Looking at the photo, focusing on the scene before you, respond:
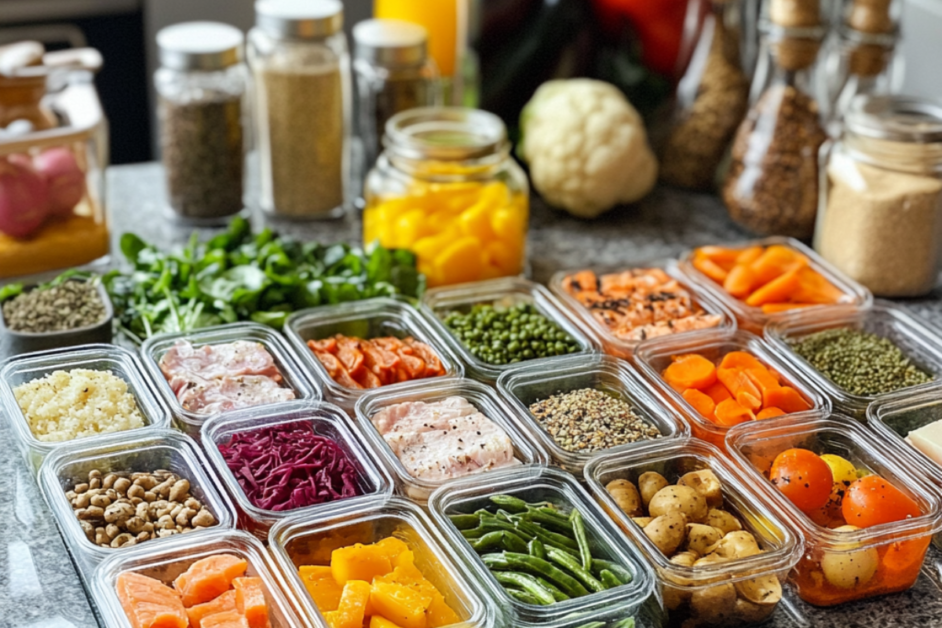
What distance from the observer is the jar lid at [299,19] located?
208cm

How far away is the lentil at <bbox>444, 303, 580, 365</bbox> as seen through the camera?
1.75 meters

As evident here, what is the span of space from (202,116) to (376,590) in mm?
1096

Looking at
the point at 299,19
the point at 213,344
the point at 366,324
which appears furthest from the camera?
the point at 299,19

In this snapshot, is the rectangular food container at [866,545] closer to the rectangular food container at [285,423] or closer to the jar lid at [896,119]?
the rectangular food container at [285,423]

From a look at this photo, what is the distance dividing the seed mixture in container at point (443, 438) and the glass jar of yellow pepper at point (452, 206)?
39 cm

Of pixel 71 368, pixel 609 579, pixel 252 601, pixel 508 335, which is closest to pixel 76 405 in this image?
pixel 71 368

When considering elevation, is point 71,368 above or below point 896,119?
below

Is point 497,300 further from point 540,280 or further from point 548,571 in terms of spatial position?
point 548,571

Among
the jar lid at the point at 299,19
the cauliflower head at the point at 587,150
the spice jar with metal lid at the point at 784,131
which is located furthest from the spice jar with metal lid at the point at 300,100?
the spice jar with metal lid at the point at 784,131

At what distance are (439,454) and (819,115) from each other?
1.11m

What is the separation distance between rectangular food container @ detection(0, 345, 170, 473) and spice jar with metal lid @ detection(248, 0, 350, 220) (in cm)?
66

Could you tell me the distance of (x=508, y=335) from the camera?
1782 millimetres

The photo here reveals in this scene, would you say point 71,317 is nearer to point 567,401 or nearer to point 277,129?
point 277,129

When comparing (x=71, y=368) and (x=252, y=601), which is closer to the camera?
(x=252, y=601)
